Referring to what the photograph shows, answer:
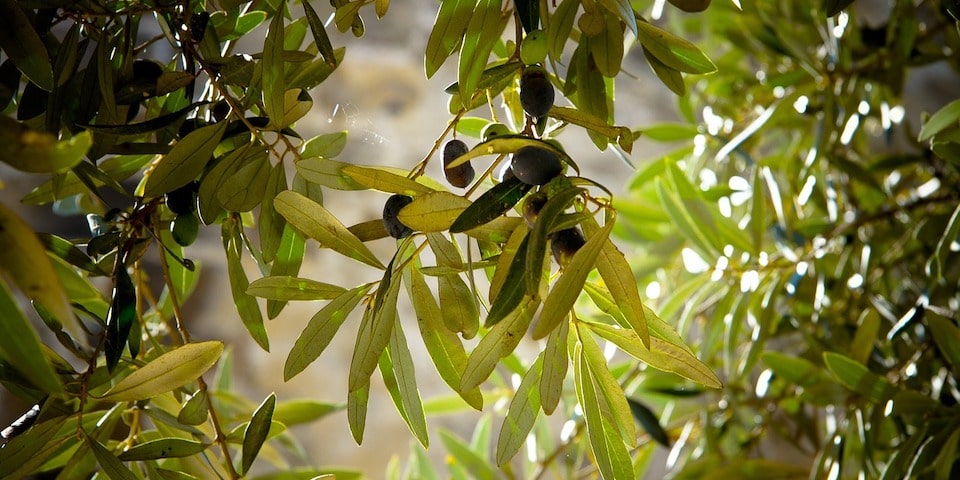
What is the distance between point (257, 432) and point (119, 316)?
114 millimetres

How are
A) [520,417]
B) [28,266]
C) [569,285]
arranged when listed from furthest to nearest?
[520,417] → [569,285] → [28,266]

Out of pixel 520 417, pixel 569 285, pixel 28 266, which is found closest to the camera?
pixel 28 266

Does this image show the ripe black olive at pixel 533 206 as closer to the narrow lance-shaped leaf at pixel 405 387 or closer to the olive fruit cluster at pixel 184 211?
the narrow lance-shaped leaf at pixel 405 387

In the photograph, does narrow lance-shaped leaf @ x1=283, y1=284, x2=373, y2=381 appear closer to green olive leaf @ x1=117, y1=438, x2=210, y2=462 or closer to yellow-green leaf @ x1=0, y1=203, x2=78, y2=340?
green olive leaf @ x1=117, y1=438, x2=210, y2=462

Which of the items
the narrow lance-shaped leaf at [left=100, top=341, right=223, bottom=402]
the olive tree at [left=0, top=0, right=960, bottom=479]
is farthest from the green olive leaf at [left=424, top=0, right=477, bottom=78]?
the narrow lance-shaped leaf at [left=100, top=341, right=223, bottom=402]

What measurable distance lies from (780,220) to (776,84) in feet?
0.56

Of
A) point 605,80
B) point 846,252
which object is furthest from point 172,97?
point 846,252

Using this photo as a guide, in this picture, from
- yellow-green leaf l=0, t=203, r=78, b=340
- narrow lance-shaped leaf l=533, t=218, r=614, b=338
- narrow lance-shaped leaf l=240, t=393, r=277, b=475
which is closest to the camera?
yellow-green leaf l=0, t=203, r=78, b=340

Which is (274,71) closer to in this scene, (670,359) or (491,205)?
(491,205)

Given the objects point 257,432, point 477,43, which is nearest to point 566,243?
point 477,43

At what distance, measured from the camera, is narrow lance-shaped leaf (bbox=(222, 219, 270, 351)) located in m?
0.54

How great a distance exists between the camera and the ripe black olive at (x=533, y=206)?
434mm

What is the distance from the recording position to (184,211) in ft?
1.75

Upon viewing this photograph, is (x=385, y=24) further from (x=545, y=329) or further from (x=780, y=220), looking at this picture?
(x=545, y=329)
